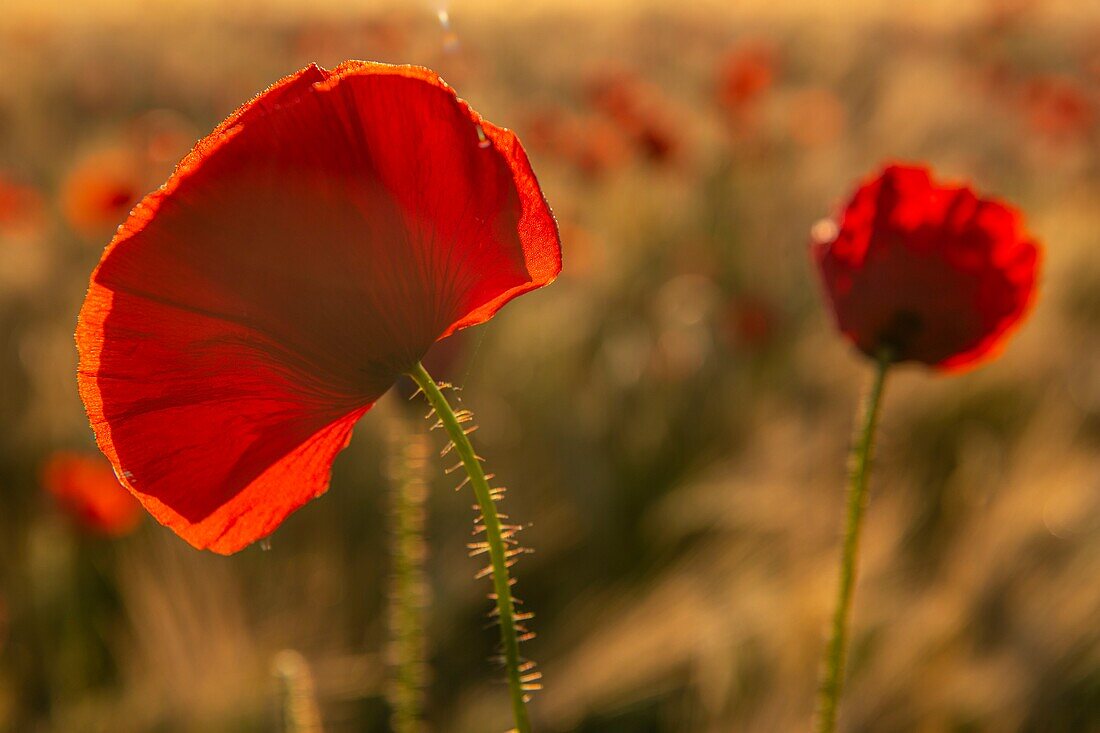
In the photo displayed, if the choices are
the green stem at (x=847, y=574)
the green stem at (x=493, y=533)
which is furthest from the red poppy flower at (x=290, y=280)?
the green stem at (x=847, y=574)

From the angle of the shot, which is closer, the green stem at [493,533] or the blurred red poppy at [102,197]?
the green stem at [493,533]

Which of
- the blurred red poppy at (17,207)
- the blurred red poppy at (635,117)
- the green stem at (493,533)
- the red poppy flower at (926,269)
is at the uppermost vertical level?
the blurred red poppy at (635,117)

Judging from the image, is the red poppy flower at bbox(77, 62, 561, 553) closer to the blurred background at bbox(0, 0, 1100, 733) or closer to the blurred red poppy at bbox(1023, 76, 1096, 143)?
the blurred background at bbox(0, 0, 1100, 733)

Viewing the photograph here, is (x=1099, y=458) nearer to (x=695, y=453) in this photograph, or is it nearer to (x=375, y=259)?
(x=695, y=453)

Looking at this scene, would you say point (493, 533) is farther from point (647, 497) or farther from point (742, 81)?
point (742, 81)

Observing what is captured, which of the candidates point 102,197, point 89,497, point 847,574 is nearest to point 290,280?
point 847,574

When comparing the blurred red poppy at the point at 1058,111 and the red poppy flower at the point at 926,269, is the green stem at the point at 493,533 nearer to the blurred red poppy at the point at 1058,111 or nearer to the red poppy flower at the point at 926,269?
the red poppy flower at the point at 926,269

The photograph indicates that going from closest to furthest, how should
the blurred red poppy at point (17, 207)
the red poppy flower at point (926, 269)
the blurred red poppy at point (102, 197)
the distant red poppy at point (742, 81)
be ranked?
the red poppy flower at point (926, 269)
the blurred red poppy at point (102, 197)
the blurred red poppy at point (17, 207)
the distant red poppy at point (742, 81)

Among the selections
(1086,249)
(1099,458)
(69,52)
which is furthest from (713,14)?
(1099,458)
